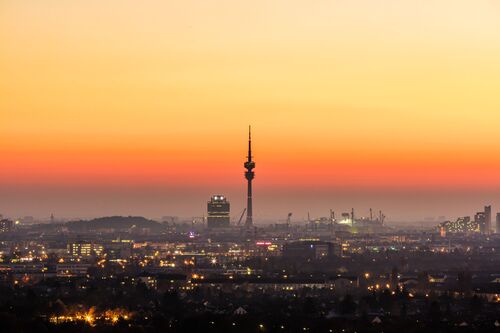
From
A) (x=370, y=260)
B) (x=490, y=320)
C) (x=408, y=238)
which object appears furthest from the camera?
(x=408, y=238)

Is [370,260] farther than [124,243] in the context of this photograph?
No

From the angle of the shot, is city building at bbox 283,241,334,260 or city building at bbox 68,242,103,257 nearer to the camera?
city building at bbox 283,241,334,260

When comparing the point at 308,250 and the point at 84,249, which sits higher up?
the point at 84,249

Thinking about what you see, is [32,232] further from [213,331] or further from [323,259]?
[213,331]

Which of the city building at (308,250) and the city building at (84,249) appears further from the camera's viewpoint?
the city building at (84,249)

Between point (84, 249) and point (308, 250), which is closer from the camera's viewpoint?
point (308, 250)

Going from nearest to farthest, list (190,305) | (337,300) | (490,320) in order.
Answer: (490,320) < (190,305) < (337,300)

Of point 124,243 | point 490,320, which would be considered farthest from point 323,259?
point 490,320

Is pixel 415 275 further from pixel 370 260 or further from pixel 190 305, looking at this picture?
pixel 190 305

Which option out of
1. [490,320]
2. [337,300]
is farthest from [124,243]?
[490,320]
